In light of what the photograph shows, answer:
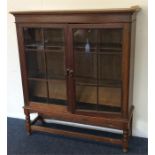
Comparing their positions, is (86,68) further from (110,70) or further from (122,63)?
(122,63)

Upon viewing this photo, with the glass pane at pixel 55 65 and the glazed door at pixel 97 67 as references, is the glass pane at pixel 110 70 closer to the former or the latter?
the glazed door at pixel 97 67

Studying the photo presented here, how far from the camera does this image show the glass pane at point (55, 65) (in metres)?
2.20

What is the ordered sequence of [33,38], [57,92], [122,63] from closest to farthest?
1. [122,63]
2. [33,38]
3. [57,92]

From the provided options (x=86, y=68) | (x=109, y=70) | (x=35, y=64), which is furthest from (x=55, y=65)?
(x=109, y=70)

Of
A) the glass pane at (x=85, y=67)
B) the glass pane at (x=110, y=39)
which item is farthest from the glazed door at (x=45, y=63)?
the glass pane at (x=110, y=39)

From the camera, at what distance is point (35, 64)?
231 cm

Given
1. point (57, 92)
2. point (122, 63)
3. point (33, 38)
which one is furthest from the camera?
point (57, 92)

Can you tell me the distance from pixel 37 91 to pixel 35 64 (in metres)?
0.29

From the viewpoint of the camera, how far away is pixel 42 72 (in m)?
2.32

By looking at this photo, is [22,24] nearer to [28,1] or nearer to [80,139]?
[28,1]

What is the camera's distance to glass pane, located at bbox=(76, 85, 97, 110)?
7.18 ft

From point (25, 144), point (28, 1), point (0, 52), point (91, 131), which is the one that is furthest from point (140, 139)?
point (0, 52)

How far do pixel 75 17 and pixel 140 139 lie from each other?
143 centimetres

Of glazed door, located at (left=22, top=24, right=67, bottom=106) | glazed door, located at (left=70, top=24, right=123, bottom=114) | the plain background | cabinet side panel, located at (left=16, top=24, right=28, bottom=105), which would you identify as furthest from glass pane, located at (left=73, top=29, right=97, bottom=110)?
cabinet side panel, located at (left=16, top=24, right=28, bottom=105)
